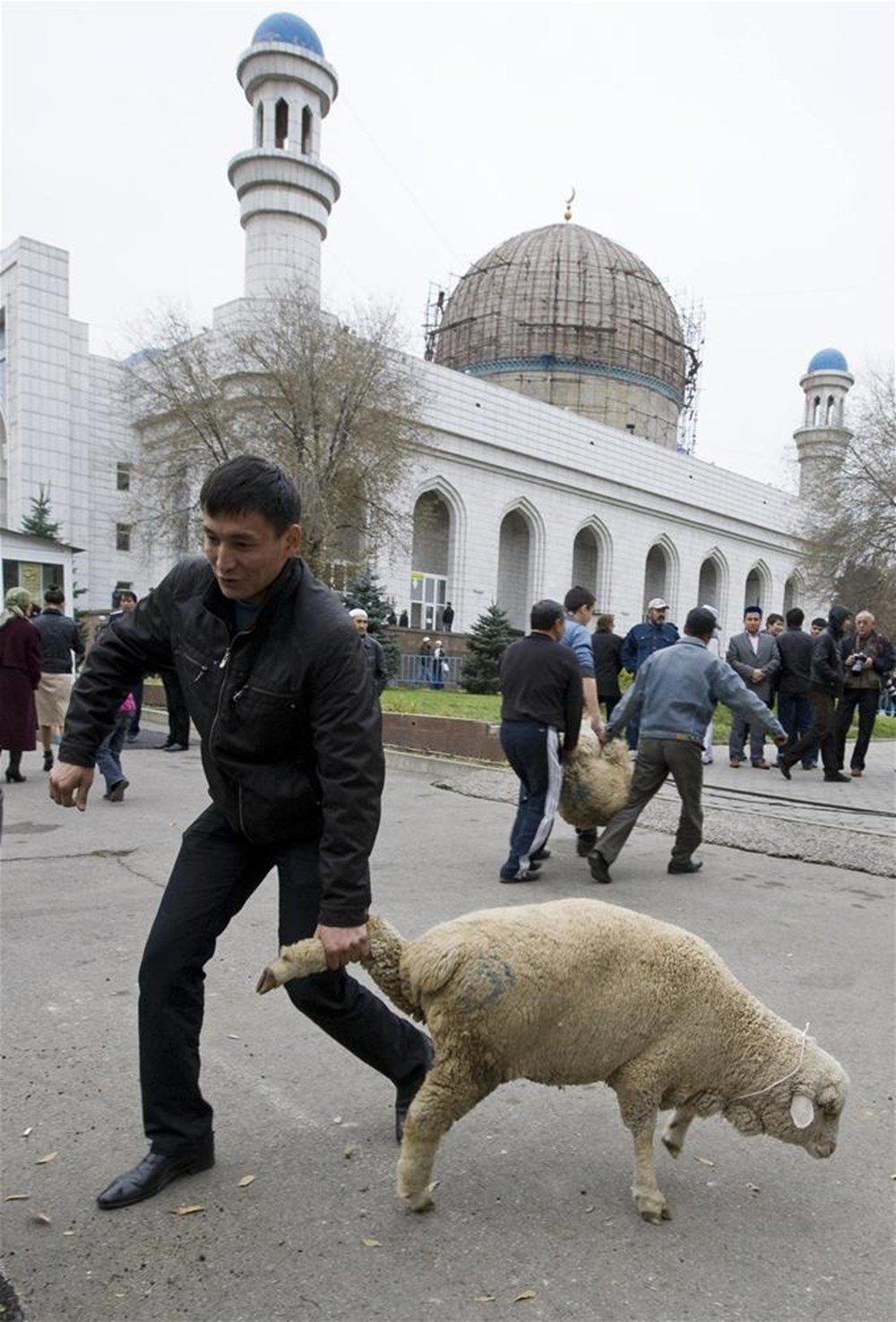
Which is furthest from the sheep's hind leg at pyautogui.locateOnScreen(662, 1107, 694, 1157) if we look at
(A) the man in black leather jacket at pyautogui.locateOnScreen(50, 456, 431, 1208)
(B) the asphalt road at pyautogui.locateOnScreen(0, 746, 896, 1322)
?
(A) the man in black leather jacket at pyautogui.locateOnScreen(50, 456, 431, 1208)

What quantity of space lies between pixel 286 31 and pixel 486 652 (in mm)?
32030

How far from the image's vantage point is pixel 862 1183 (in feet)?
9.55

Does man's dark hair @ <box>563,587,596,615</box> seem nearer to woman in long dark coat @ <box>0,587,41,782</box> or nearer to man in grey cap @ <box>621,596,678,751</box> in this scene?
man in grey cap @ <box>621,596,678,751</box>

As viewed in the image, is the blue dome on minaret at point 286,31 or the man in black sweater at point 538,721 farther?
the blue dome on minaret at point 286,31

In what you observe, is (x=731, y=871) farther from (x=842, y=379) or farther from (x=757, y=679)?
(x=842, y=379)

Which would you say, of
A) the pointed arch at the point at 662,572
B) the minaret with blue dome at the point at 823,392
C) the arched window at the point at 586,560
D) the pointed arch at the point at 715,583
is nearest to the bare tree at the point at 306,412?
the arched window at the point at 586,560

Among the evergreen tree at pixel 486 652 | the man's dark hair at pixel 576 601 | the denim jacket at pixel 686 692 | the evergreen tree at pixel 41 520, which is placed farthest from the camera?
the evergreen tree at pixel 41 520

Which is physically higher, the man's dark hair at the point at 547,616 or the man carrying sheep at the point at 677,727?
the man's dark hair at the point at 547,616

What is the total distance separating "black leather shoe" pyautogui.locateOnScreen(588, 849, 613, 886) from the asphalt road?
1.24 meters

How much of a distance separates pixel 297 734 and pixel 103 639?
0.83 metres

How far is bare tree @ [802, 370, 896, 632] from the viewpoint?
32.8 metres

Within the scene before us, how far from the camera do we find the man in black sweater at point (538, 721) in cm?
640

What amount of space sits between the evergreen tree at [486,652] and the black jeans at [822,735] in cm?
1460

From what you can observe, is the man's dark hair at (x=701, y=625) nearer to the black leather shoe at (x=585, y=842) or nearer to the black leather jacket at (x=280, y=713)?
the black leather shoe at (x=585, y=842)
